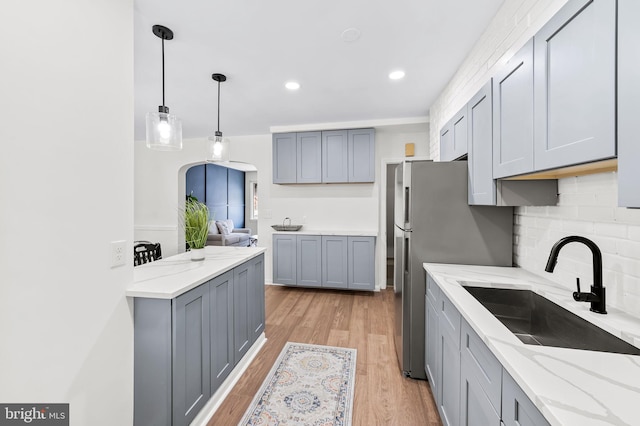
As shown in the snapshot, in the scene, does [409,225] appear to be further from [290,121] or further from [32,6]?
[290,121]

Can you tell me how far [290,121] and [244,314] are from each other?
9.58 ft

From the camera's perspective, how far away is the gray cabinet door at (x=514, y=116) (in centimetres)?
122

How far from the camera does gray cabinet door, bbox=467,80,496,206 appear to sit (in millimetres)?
1620

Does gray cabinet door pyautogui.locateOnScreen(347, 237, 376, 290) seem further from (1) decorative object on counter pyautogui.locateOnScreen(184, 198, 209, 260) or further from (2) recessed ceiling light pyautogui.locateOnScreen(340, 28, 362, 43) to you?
(2) recessed ceiling light pyautogui.locateOnScreen(340, 28, 362, 43)

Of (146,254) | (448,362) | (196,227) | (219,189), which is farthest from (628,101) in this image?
(219,189)

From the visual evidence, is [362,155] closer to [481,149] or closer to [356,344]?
[481,149]

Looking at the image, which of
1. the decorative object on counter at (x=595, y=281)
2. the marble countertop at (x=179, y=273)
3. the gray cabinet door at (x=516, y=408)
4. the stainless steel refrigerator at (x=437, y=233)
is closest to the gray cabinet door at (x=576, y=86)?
the decorative object on counter at (x=595, y=281)

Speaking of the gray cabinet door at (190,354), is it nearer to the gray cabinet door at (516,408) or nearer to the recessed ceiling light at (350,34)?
the gray cabinet door at (516,408)

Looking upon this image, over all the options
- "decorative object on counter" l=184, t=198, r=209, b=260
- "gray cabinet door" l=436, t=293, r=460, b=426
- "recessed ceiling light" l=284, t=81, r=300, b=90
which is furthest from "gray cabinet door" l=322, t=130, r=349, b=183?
"gray cabinet door" l=436, t=293, r=460, b=426

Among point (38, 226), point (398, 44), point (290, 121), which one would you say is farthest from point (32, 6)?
point (290, 121)

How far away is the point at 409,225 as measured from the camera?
2.12 metres

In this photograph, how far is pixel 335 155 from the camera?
A: 165 inches

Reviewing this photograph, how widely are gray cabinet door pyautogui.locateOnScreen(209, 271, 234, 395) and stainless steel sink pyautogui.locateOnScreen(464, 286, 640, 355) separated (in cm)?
164

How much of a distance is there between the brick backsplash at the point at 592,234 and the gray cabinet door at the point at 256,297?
84.0 inches
